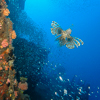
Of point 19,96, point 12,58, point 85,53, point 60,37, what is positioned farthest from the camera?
point 85,53

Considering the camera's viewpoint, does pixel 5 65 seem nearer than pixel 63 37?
Yes

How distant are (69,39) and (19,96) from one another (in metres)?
4.63

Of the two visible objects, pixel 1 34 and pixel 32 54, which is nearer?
pixel 1 34

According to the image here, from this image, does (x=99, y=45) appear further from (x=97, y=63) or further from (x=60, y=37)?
(x=60, y=37)

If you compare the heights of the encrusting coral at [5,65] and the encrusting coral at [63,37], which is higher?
the encrusting coral at [63,37]

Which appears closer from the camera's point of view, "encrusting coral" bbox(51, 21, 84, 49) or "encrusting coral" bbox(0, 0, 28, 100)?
"encrusting coral" bbox(0, 0, 28, 100)

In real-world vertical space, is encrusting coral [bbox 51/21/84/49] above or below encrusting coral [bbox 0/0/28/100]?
above

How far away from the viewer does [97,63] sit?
168625mm

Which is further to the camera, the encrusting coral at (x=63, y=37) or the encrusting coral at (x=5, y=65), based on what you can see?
the encrusting coral at (x=63, y=37)

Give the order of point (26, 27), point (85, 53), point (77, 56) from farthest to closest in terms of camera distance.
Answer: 1. point (85, 53)
2. point (77, 56)
3. point (26, 27)

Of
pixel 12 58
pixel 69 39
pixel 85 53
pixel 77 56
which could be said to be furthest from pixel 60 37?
pixel 85 53

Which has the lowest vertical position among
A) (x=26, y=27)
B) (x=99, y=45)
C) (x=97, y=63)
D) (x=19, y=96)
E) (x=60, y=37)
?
(x=19, y=96)

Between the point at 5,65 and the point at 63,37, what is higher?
the point at 63,37

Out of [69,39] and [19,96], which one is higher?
[69,39]
